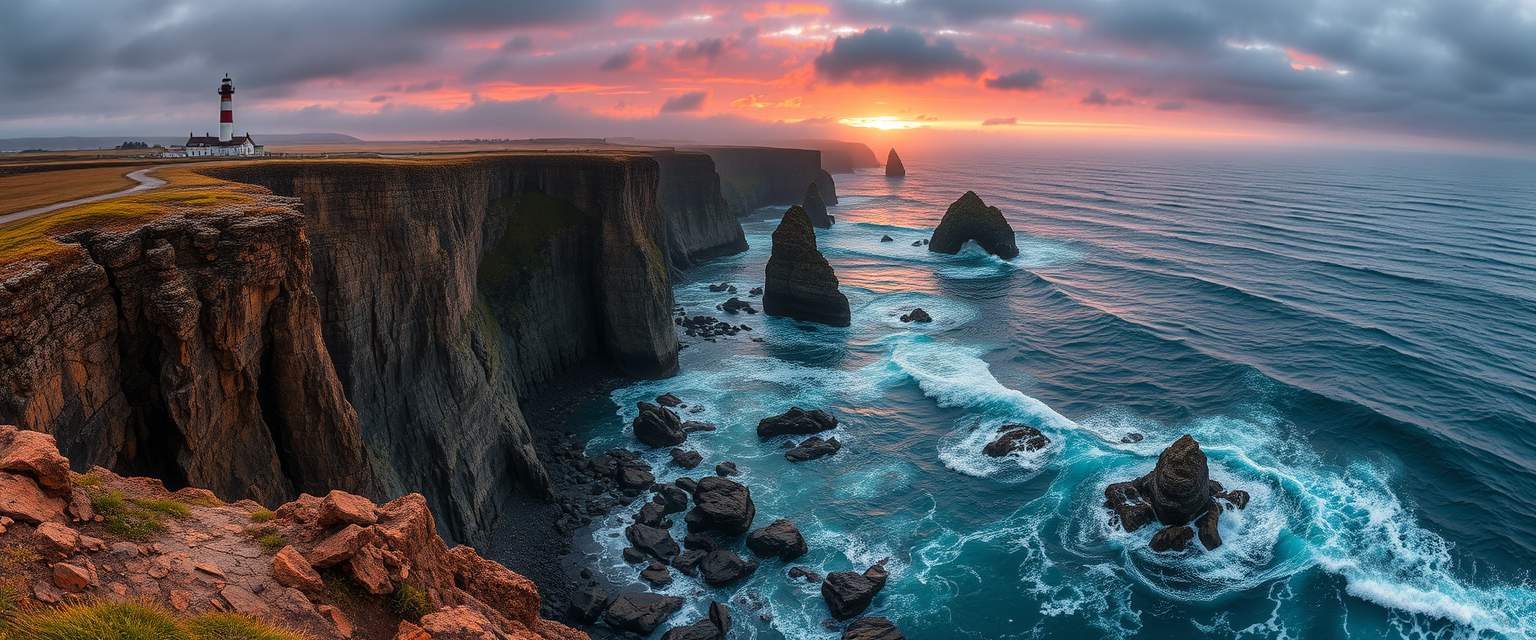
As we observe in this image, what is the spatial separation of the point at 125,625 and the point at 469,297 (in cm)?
3878

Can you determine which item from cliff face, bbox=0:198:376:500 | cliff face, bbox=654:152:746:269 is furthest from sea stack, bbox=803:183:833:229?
cliff face, bbox=0:198:376:500

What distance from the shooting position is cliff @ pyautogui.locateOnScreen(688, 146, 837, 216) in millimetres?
172000

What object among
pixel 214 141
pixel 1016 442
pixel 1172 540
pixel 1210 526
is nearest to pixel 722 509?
pixel 1016 442

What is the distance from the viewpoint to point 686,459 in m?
46.6

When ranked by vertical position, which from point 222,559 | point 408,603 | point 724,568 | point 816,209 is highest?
point 816,209

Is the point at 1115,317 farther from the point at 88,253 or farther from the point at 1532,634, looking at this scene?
the point at 88,253

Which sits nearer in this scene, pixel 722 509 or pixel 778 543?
pixel 778 543

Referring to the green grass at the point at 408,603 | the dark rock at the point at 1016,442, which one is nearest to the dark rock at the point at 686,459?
the dark rock at the point at 1016,442

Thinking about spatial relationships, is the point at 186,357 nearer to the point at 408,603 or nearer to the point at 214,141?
the point at 408,603

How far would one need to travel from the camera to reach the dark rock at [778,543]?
122ft

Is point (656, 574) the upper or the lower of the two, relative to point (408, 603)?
lower

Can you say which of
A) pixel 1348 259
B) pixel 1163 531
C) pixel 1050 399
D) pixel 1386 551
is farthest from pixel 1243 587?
pixel 1348 259

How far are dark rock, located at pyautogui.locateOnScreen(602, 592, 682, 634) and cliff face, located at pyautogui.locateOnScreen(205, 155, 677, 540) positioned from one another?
30.1 ft

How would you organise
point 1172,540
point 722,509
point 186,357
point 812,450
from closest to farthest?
point 186,357 → point 1172,540 → point 722,509 → point 812,450
